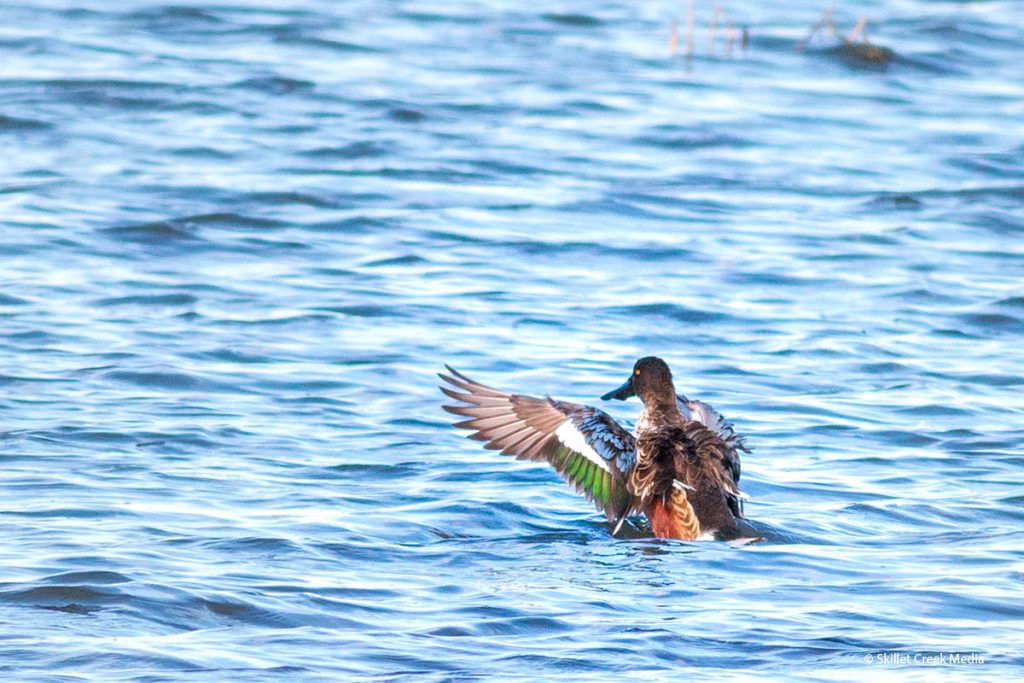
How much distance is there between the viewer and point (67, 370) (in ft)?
31.6

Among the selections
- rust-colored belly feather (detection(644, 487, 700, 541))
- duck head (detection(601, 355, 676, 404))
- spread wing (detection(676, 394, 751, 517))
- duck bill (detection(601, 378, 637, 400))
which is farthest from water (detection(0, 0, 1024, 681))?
duck head (detection(601, 355, 676, 404))

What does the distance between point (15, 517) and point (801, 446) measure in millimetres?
3913

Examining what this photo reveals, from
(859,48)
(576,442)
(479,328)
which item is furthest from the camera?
(859,48)

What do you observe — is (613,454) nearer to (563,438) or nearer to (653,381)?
(563,438)

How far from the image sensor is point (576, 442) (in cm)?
779

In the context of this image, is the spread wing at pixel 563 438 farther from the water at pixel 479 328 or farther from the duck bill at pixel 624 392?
the duck bill at pixel 624 392

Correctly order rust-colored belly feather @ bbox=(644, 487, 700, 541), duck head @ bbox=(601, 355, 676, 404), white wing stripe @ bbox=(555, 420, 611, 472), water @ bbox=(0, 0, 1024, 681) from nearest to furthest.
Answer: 1. water @ bbox=(0, 0, 1024, 681)
2. rust-colored belly feather @ bbox=(644, 487, 700, 541)
3. white wing stripe @ bbox=(555, 420, 611, 472)
4. duck head @ bbox=(601, 355, 676, 404)

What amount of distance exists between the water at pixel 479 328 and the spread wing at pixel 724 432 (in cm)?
23

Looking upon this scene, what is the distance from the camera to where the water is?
20.5 ft

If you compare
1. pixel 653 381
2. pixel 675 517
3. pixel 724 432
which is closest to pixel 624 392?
pixel 653 381

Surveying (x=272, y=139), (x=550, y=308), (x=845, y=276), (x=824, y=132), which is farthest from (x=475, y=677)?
(x=824, y=132)

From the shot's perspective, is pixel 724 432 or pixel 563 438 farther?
pixel 724 432

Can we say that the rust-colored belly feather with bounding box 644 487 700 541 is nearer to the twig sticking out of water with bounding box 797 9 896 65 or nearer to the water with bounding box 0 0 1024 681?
the water with bounding box 0 0 1024 681

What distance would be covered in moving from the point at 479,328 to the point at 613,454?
3230mm
